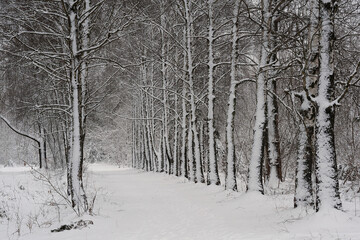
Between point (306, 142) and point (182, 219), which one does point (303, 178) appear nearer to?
point (306, 142)

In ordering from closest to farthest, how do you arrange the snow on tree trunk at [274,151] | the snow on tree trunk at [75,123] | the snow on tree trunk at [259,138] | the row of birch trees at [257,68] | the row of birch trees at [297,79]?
the row of birch trees at [297,79], the row of birch trees at [257,68], the snow on tree trunk at [75,123], the snow on tree trunk at [259,138], the snow on tree trunk at [274,151]

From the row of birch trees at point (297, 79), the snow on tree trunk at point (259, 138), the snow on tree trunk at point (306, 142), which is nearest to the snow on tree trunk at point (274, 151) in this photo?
the row of birch trees at point (297, 79)

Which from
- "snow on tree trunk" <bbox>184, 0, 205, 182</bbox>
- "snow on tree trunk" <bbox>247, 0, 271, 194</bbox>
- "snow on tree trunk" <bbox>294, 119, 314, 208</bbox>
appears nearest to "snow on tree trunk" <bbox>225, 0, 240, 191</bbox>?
"snow on tree trunk" <bbox>247, 0, 271, 194</bbox>

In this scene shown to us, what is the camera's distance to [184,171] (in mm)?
19922

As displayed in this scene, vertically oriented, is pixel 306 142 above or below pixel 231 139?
above

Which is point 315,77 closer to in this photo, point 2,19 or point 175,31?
point 2,19

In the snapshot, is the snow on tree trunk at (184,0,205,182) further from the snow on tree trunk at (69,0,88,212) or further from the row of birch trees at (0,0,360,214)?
the snow on tree trunk at (69,0,88,212)

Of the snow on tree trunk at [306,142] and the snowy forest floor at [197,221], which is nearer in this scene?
the snowy forest floor at [197,221]

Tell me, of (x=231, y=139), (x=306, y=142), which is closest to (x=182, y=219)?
(x=306, y=142)

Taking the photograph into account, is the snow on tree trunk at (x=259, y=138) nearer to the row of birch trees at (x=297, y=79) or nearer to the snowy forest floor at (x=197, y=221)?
the row of birch trees at (x=297, y=79)

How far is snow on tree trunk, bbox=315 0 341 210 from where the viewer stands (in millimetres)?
5227

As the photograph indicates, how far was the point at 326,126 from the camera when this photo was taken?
533 centimetres

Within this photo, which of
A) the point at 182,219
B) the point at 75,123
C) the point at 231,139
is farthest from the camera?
the point at 231,139

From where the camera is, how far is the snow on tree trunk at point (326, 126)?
17.1 ft
